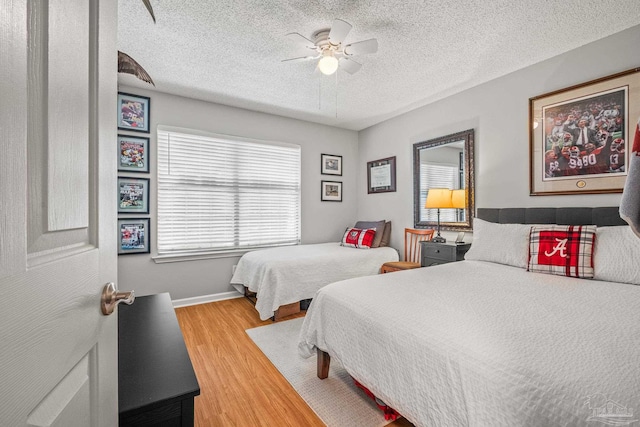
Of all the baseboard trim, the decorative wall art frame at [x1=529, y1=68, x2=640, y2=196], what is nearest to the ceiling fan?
the decorative wall art frame at [x1=529, y1=68, x2=640, y2=196]

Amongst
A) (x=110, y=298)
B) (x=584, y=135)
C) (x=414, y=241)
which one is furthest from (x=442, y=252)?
(x=110, y=298)

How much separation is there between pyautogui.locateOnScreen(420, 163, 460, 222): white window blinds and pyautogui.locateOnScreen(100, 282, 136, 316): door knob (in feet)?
11.4

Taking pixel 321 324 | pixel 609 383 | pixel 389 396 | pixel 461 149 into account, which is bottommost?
pixel 389 396

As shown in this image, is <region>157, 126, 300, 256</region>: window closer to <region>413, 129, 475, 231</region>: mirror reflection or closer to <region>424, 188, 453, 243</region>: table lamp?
<region>413, 129, 475, 231</region>: mirror reflection

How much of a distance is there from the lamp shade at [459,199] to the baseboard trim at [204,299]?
2.98 metres

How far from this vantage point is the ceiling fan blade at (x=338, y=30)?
1921mm

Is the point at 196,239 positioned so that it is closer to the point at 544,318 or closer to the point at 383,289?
the point at 383,289

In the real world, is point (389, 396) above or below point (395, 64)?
below

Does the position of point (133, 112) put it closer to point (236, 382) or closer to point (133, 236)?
point (133, 236)

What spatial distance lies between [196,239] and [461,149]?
3.44 m

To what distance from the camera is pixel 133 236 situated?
326 centimetres

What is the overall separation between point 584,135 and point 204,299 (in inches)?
170

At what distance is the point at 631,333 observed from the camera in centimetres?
108

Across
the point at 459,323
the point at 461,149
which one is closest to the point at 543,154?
the point at 461,149
